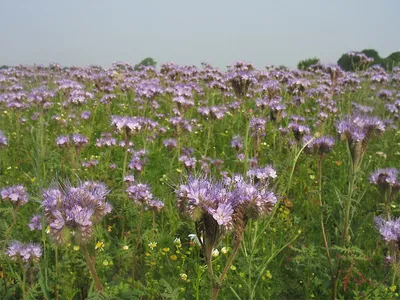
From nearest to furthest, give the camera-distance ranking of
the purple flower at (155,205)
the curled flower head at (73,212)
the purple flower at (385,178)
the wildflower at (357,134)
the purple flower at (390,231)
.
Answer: the curled flower head at (73,212) < the purple flower at (390,231) < the wildflower at (357,134) < the purple flower at (155,205) < the purple flower at (385,178)

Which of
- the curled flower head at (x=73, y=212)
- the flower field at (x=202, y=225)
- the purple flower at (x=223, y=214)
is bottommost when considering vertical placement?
the flower field at (x=202, y=225)

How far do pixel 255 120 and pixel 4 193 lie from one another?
2.93m

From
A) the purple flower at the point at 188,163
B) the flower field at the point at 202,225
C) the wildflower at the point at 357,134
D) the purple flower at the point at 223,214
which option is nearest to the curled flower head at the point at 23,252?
the flower field at the point at 202,225

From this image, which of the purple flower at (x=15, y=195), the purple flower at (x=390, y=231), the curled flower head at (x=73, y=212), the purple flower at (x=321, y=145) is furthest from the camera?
the purple flower at (x=321, y=145)

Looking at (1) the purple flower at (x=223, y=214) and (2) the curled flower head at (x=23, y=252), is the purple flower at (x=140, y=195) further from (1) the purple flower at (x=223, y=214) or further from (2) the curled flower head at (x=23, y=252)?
(1) the purple flower at (x=223, y=214)

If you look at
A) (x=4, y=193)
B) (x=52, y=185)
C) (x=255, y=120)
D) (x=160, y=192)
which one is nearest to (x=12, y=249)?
(x=4, y=193)

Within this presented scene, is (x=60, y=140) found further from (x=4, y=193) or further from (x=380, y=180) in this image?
(x=380, y=180)

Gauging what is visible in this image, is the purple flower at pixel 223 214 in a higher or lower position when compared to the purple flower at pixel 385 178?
higher

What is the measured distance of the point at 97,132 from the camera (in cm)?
751

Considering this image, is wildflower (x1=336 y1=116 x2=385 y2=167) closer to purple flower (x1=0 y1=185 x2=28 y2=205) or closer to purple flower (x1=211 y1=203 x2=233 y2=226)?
purple flower (x1=211 y1=203 x2=233 y2=226)

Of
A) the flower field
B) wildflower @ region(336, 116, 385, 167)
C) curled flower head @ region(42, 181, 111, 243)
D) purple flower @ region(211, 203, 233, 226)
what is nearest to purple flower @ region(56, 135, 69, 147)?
the flower field

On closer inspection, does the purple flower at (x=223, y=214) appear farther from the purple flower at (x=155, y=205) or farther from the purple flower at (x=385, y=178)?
the purple flower at (x=385, y=178)

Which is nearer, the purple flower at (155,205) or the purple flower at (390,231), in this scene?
the purple flower at (390,231)

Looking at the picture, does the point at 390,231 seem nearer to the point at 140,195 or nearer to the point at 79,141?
the point at 140,195
